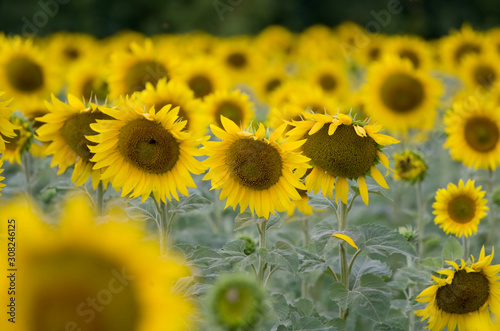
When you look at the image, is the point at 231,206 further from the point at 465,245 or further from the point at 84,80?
the point at 84,80

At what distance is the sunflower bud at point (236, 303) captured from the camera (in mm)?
1030

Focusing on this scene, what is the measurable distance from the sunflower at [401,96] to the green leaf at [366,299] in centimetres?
219

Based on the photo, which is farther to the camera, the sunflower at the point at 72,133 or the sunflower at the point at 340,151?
the sunflower at the point at 72,133

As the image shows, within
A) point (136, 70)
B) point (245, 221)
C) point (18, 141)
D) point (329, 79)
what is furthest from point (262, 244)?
point (329, 79)

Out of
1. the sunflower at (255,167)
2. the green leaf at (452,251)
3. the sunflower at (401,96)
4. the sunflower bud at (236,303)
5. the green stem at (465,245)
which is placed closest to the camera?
the sunflower bud at (236,303)

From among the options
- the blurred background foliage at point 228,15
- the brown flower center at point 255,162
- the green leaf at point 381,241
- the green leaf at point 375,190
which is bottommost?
the green leaf at point 381,241

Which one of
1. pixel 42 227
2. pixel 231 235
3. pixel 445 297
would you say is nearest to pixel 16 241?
pixel 42 227

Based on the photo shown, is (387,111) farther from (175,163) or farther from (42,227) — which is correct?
(42,227)

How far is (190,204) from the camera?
1920 mm

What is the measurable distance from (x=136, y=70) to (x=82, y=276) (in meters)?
2.66

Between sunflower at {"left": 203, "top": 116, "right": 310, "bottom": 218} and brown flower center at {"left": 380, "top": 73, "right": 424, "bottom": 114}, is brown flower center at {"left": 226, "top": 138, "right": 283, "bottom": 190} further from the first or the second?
brown flower center at {"left": 380, "top": 73, "right": 424, "bottom": 114}

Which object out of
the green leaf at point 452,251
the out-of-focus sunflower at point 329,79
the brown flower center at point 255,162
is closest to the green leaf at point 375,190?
the brown flower center at point 255,162

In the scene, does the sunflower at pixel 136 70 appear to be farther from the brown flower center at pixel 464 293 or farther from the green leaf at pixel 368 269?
the brown flower center at pixel 464 293

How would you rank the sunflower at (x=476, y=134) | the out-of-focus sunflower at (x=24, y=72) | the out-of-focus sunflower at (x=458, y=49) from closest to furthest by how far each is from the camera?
the sunflower at (x=476, y=134)
the out-of-focus sunflower at (x=24, y=72)
the out-of-focus sunflower at (x=458, y=49)
